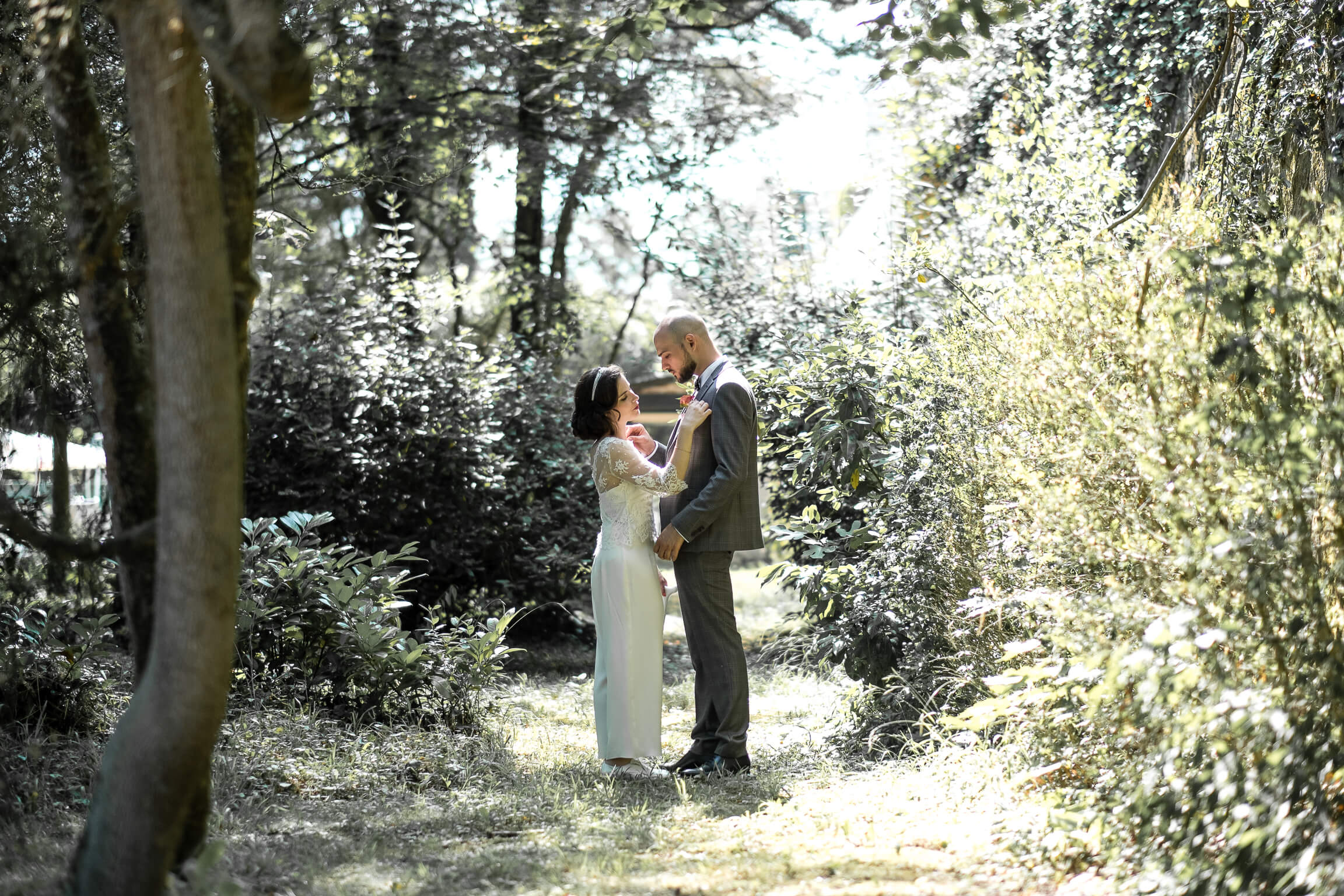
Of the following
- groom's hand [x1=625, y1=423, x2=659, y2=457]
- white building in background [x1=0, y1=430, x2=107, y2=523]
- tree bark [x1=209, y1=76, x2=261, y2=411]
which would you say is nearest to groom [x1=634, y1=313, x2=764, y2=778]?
groom's hand [x1=625, y1=423, x2=659, y2=457]

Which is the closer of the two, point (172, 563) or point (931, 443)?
point (172, 563)

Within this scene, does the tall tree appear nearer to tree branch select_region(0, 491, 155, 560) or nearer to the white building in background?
tree branch select_region(0, 491, 155, 560)

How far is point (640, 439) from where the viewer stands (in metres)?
5.88

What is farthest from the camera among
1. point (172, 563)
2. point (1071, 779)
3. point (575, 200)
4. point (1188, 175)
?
point (575, 200)

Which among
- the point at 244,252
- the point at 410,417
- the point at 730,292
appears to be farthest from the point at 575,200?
the point at 244,252

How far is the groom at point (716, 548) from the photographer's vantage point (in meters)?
5.36

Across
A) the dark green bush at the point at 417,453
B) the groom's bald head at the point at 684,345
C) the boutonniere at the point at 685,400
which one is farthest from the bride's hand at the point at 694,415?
the dark green bush at the point at 417,453

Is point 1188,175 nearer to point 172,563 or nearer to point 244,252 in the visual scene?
point 244,252

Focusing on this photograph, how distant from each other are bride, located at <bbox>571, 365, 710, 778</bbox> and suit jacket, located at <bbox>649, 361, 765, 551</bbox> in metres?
0.11

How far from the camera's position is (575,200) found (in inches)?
526

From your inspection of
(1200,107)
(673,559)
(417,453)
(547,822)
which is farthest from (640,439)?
(417,453)

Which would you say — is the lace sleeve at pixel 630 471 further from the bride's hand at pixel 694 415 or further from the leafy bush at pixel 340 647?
the leafy bush at pixel 340 647

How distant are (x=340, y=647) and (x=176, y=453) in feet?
10.4

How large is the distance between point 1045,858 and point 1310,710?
98 cm
